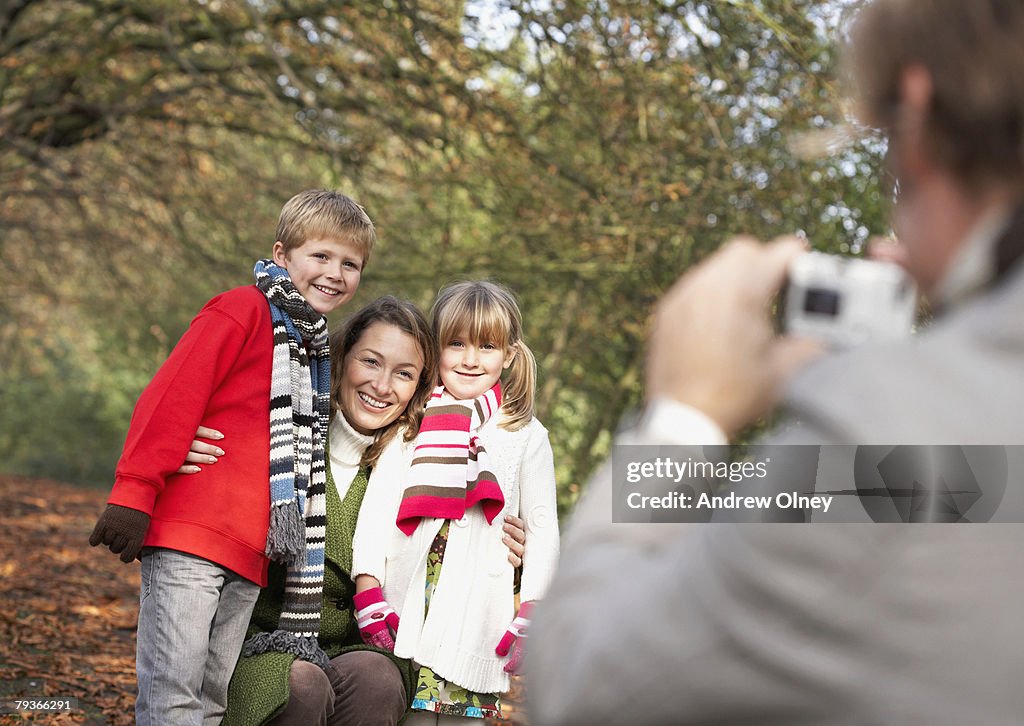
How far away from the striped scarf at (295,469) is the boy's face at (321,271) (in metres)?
0.06

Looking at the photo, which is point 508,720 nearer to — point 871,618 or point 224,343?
point 224,343

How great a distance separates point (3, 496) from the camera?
12.0 m

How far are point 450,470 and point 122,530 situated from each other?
898 millimetres

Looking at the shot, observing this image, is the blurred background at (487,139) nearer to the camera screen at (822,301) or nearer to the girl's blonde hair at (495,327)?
the girl's blonde hair at (495,327)

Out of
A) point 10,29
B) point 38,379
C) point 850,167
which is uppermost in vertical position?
point 10,29

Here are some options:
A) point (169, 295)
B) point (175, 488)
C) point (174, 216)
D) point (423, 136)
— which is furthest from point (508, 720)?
point (169, 295)

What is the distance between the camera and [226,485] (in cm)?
298

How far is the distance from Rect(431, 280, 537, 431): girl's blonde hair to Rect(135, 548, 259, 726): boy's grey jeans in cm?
96

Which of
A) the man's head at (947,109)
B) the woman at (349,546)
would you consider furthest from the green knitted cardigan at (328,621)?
the man's head at (947,109)

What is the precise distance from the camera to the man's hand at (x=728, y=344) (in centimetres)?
96

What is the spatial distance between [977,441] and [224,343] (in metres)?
2.48

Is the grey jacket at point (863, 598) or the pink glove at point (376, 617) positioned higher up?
the grey jacket at point (863, 598)

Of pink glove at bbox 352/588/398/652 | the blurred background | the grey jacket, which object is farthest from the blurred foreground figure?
the blurred background

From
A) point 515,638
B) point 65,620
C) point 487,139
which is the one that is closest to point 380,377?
point 515,638
